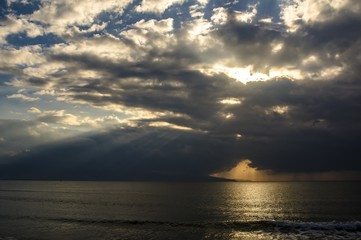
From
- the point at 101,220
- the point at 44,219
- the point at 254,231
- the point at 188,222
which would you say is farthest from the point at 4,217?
the point at 254,231

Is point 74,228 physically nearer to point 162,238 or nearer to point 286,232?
point 162,238

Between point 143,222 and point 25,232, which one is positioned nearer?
point 25,232

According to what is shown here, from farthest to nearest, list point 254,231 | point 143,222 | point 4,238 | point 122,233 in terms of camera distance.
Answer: point 143,222 < point 254,231 < point 122,233 < point 4,238

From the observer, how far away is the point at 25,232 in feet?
199

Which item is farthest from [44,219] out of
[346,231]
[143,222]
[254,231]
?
[346,231]

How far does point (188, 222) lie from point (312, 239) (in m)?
29.3

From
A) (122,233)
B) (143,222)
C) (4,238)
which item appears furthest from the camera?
(143,222)

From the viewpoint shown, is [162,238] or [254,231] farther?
[254,231]

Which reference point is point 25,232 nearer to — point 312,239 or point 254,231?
point 254,231

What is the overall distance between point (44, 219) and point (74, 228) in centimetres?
1664

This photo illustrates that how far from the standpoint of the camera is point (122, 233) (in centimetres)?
6053

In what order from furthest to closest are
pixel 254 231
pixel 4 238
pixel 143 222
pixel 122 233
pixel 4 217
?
pixel 4 217, pixel 143 222, pixel 254 231, pixel 122 233, pixel 4 238

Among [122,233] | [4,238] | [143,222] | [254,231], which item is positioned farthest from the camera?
[143,222]

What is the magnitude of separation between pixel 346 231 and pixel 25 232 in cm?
5702
